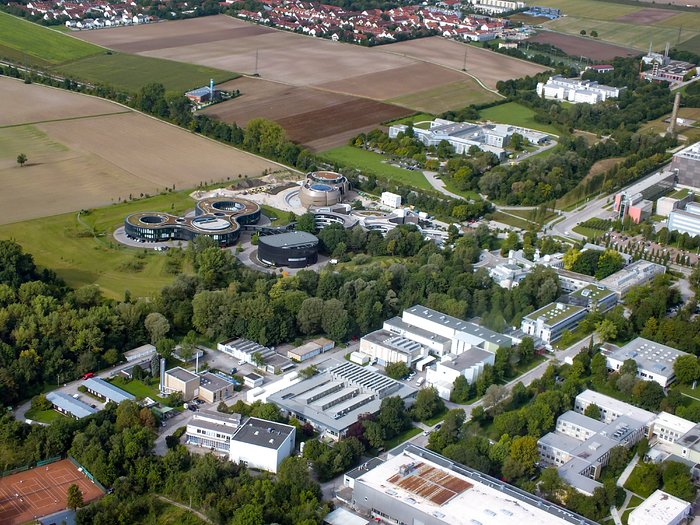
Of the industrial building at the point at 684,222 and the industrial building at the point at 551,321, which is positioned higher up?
the industrial building at the point at 684,222

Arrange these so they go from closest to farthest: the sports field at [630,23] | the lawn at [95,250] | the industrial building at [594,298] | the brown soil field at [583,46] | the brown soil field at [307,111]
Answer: the industrial building at [594,298]
the lawn at [95,250]
the brown soil field at [307,111]
the brown soil field at [583,46]
the sports field at [630,23]

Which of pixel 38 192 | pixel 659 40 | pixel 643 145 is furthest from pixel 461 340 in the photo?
pixel 659 40

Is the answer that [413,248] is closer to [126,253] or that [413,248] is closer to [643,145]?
[126,253]

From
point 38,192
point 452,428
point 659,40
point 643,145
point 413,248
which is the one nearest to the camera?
point 452,428

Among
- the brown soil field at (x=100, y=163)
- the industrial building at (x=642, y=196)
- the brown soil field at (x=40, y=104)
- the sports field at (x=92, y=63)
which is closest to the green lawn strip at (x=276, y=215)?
the brown soil field at (x=100, y=163)

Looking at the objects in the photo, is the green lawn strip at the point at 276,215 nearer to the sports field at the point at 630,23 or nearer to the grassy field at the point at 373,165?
the grassy field at the point at 373,165

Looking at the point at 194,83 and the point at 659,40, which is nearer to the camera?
the point at 194,83

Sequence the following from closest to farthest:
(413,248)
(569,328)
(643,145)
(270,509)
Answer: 1. (270,509)
2. (569,328)
3. (413,248)
4. (643,145)
